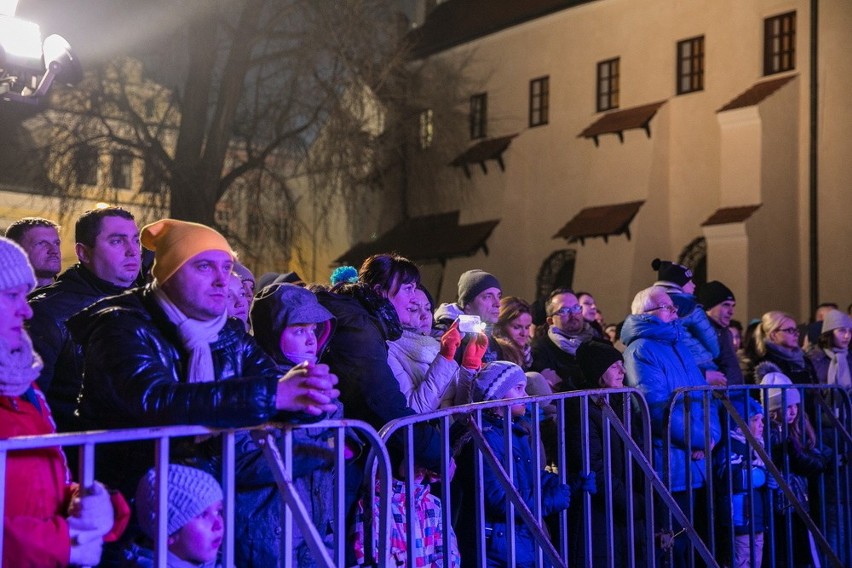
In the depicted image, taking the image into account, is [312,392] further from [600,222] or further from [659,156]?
[600,222]

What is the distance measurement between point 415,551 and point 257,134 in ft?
66.2

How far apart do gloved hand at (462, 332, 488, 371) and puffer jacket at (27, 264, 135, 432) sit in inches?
74.4

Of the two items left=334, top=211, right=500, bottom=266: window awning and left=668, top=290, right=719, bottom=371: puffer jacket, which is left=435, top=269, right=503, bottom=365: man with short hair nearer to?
left=668, top=290, right=719, bottom=371: puffer jacket

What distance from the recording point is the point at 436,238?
3578 centimetres

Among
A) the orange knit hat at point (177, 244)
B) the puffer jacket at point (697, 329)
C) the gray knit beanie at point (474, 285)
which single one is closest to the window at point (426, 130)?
the puffer jacket at point (697, 329)

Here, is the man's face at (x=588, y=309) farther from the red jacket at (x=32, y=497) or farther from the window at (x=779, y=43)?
the window at (x=779, y=43)

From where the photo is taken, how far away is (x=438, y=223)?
118 feet

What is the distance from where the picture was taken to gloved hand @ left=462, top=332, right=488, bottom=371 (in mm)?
6410

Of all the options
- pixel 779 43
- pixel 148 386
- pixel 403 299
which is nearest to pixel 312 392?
pixel 148 386

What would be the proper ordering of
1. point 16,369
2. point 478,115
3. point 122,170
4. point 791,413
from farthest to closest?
1. point 478,115
2. point 122,170
3. point 791,413
4. point 16,369

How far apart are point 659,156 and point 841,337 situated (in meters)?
18.3

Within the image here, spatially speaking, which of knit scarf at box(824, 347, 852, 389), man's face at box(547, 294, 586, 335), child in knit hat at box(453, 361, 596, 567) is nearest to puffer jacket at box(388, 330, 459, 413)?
child in knit hat at box(453, 361, 596, 567)

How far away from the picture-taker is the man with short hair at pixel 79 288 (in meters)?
5.25

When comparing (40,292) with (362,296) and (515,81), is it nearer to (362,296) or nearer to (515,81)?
(362,296)
